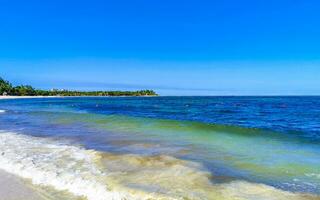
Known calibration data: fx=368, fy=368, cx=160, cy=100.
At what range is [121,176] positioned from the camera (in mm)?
8836

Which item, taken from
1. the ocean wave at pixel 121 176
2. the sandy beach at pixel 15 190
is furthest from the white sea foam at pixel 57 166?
the sandy beach at pixel 15 190

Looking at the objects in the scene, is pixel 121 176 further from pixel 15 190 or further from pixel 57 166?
pixel 15 190

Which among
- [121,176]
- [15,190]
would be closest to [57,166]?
[121,176]

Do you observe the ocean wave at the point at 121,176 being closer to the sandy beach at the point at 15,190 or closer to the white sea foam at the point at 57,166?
the white sea foam at the point at 57,166

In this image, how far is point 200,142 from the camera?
1560 cm

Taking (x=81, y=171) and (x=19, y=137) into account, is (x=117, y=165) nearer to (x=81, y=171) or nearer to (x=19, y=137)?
(x=81, y=171)

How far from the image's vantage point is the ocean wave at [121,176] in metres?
7.36

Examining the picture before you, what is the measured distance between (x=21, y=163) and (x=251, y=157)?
22.9 ft

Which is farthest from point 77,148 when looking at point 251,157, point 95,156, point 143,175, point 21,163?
point 251,157

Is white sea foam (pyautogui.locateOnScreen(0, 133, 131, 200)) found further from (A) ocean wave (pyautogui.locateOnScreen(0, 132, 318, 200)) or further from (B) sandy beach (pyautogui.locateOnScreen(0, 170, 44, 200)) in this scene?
(B) sandy beach (pyautogui.locateOnScreen(0, 170, 44, 200))

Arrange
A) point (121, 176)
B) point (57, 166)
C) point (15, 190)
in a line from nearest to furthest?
point (15, 190) < point (121, 176) < point (57, 166)

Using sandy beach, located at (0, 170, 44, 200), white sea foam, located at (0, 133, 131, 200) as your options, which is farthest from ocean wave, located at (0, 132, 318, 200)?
sandy beach, located at (0, 170, 44, 200)

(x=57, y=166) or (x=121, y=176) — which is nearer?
(x=121, y=176)

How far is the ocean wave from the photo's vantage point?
736 centimetres
